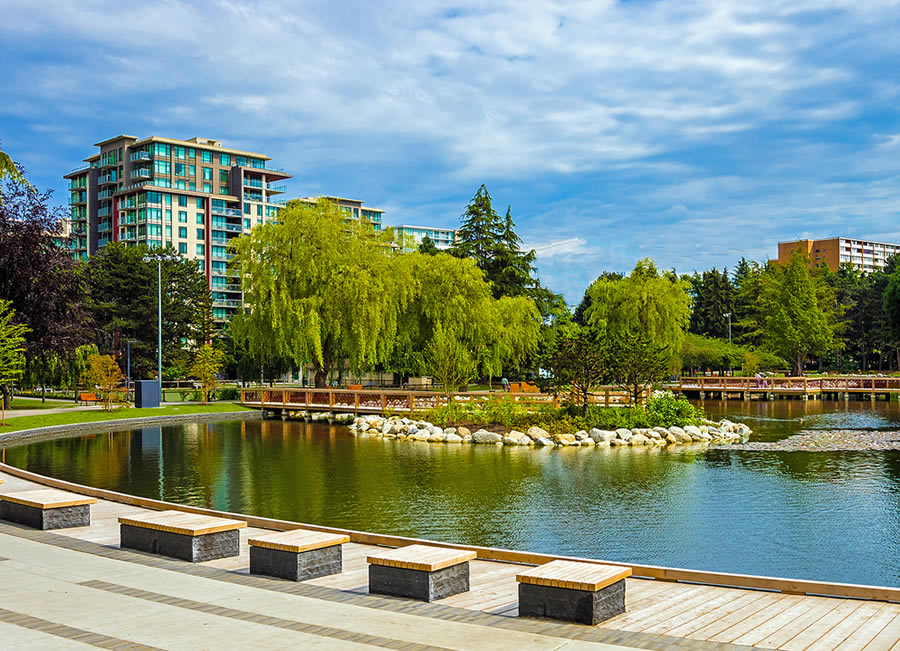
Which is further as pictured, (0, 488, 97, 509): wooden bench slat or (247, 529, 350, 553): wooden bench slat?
(0, 488, 97, 509): wooden bench slat

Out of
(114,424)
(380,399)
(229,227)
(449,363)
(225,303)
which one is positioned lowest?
(114,424)

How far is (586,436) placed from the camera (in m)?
29.3

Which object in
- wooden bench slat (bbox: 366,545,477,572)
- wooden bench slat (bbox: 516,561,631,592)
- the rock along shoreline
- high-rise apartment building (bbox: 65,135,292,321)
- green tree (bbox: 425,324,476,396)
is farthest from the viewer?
high-rise apartment building (bbox: 65,135,292,321)

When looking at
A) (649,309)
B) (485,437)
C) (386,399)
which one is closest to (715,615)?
(485,437)

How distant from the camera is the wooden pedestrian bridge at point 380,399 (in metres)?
33.3

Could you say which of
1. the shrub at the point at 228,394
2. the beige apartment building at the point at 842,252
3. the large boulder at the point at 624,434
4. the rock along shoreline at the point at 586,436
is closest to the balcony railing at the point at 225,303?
the shrub at the point at 228,394

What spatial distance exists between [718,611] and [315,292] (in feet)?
115

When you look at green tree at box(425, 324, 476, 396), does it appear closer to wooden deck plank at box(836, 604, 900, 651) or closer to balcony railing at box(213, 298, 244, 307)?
wooden deck plank at box(836, 604, 900, 651)

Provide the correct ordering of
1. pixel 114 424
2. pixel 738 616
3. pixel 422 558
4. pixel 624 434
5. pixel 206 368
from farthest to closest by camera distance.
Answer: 1. pixel 206 368
2. pixel 114 424
3. pixel 624 434
4. pixel 422 558
5. pixel 738 616

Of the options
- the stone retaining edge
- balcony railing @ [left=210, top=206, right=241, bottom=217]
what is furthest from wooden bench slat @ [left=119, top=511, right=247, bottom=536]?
balcony railing @ [left=210, top=206, right=241, bottom=217]

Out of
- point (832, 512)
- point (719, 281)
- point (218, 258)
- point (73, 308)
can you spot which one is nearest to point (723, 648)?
point (832, 512)

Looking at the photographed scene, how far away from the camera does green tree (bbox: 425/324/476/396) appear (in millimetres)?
37344

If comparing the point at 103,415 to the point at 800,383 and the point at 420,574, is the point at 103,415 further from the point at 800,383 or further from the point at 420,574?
the point at 800,383

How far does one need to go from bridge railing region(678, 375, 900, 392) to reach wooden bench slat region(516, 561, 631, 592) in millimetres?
53863
